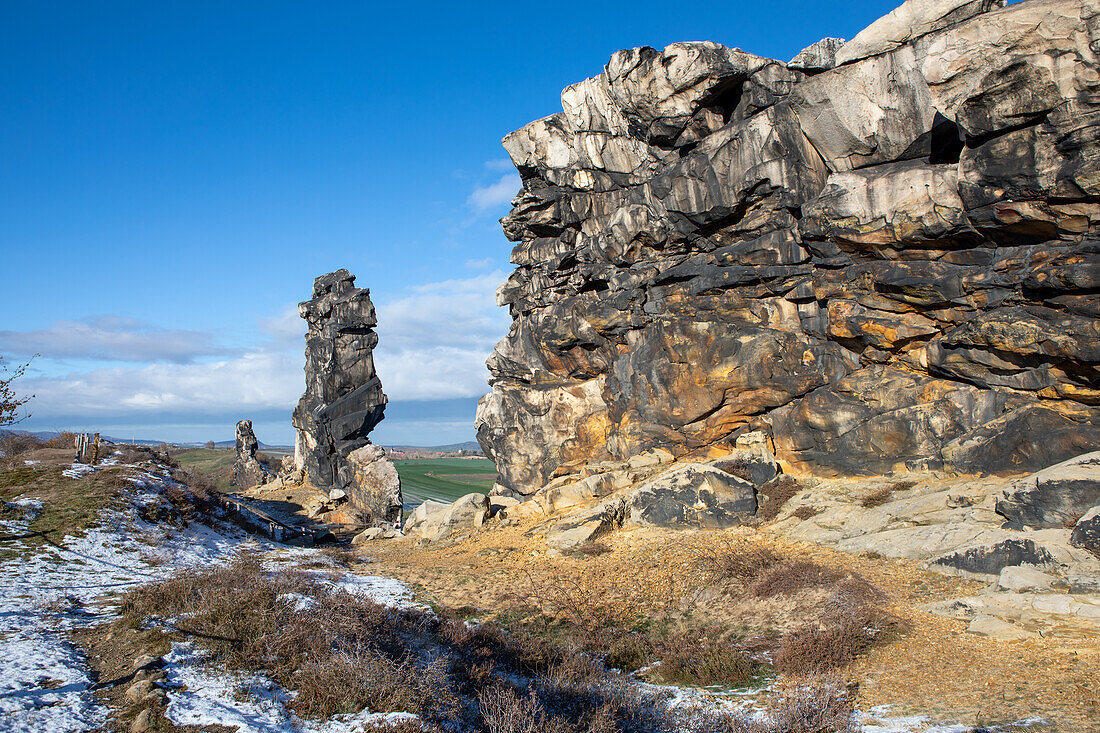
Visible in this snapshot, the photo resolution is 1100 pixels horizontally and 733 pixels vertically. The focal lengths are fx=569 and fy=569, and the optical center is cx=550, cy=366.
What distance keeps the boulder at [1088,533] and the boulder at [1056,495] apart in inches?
29.7

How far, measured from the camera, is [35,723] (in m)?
7.75

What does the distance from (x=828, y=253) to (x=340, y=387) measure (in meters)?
37.7

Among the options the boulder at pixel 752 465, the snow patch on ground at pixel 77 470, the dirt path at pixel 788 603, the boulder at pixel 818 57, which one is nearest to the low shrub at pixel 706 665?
the dirt path at pixel 788 603

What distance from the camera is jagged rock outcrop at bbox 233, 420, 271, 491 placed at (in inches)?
2207

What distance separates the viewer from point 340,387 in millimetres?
47281

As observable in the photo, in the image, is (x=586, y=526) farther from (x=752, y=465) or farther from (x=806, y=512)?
(x=806, y=512)

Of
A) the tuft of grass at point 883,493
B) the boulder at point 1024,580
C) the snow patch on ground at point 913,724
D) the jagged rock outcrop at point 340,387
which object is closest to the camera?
the snow patch on ground at point 913,724

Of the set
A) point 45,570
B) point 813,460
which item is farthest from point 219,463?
point 813,460

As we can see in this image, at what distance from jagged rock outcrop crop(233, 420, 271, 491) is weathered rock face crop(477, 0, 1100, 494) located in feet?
104

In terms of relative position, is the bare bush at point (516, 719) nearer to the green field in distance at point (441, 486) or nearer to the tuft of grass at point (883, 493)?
the tuft of grass at point (883, 493)

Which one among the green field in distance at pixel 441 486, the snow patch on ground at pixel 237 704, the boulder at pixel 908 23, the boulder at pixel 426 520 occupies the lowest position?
the green field in distance at pixel 441 486

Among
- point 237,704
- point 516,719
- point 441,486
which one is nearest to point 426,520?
point 237,704

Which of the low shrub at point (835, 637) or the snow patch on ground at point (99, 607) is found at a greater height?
the snow patch on ground at point (99, 607)

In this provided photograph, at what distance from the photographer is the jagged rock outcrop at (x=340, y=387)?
4606 centimetres
